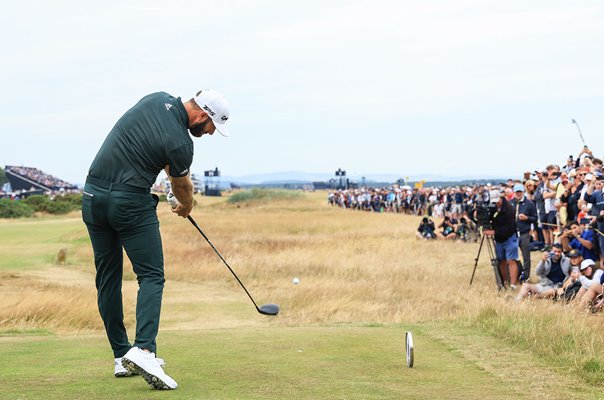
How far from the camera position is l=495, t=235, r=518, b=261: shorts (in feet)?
64.0

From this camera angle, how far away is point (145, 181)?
21.3 ft

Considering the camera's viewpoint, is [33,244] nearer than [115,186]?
No

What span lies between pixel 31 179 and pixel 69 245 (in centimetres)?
15511

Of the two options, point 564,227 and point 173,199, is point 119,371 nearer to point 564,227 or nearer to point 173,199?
point 173,199

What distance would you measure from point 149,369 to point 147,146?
157 cm

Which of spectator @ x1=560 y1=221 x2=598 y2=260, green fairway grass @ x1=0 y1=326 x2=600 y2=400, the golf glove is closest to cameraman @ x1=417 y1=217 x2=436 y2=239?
spectator @ x1=560 y1=221 x2=598 y2=260

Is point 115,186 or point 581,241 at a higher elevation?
point 115,186

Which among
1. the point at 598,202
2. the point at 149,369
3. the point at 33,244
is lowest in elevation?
the point at 33,244

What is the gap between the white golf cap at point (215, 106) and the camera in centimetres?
653

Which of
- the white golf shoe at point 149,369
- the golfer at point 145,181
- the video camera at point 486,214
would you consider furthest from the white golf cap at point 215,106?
the video camera at point 486,214

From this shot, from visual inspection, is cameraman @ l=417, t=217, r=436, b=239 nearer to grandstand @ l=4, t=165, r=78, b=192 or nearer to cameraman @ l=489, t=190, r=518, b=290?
cameraman @ l=489, t=190, r=518, b=290

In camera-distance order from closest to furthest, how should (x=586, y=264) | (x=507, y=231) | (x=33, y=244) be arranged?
(x=586, y=264) → (x=507, y=231) → (x=33, y=244)

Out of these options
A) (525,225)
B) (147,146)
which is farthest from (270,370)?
(525,225)

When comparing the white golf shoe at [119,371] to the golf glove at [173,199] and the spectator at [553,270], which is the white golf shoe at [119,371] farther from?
the spectator at [553,270]
